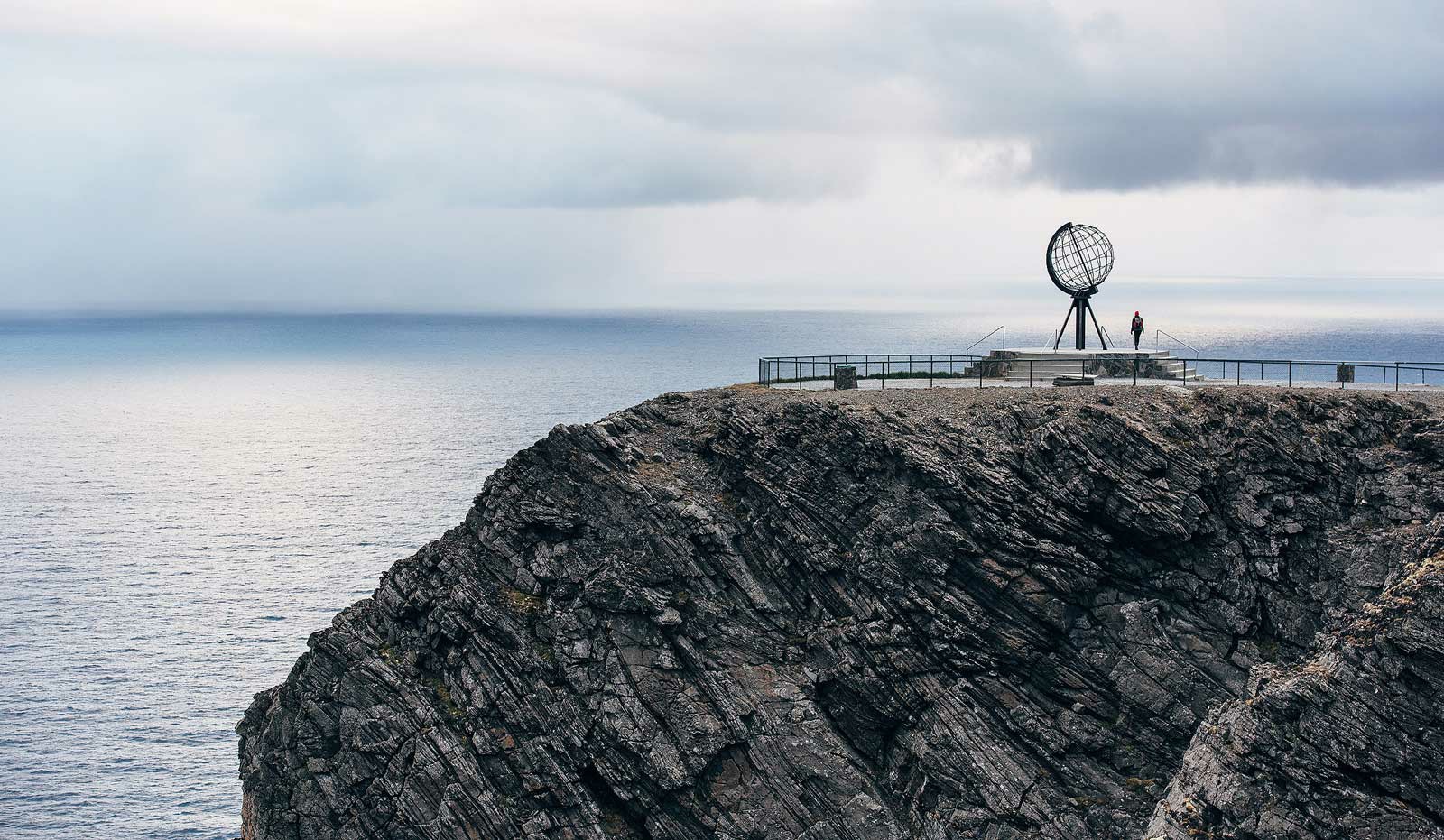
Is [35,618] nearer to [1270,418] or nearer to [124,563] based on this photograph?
[124,563]

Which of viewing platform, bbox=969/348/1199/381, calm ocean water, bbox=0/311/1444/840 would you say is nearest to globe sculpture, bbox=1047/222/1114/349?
viewing platform, bbox=969/348/1199/381

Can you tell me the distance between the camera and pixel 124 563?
84750 mm

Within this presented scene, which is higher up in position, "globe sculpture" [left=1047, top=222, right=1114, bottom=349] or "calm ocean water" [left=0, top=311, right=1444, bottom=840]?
A: "globe sculpture" [left=1047, top=222, right=1114, bottom=349]

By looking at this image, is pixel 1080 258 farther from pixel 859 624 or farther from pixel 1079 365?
pixel 859 624

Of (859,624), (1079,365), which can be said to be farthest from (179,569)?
Answer: (1079,365)

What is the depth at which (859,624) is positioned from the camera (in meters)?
41.8

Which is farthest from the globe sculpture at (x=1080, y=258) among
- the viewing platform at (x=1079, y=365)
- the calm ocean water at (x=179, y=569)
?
the calm ocean water at (x=179, y=569)

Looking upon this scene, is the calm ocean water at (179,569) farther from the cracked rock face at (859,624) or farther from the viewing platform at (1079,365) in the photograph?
the viewing platform at (1079,365)

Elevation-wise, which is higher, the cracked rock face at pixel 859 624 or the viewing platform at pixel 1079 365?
the viewing platform at pixel 1079 365

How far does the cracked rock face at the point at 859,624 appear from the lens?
39219 mm

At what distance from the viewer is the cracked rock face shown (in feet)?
129

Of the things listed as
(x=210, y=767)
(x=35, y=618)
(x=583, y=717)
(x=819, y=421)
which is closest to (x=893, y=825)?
(x=583, y=717)

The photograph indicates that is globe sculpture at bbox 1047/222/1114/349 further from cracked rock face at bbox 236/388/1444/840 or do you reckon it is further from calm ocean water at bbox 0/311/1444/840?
calm ocean water at bbox 0/311/1444/840

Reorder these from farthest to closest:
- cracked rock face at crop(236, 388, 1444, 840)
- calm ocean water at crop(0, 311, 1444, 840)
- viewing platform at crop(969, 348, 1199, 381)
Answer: calm ocean water at crop(0, 311, 1444, 840) < viewing platform at crop(969, 348, 1199, 381) < cracked rock face at crop(236, 388, 1444, 840)
